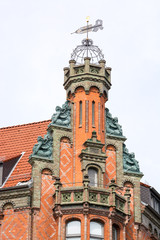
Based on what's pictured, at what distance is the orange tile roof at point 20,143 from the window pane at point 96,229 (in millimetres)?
6033

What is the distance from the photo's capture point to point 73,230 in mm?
40594

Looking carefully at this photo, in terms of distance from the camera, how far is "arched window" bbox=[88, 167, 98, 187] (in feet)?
142

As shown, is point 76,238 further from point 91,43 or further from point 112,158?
point 91,43

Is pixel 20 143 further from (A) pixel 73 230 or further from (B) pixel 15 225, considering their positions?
(A) pixel 73 230

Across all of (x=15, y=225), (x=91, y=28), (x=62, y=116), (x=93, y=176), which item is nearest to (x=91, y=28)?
(x=91, y=28)

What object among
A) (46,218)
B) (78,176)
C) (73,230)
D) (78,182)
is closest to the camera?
(73,230)

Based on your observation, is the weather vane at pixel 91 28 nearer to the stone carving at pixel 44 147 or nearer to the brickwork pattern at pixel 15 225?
the stone carving at pixel 44 147

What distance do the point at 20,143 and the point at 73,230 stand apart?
36.1ft

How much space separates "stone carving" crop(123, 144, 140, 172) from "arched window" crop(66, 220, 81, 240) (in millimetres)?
6611

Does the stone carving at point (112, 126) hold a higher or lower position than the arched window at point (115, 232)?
higher

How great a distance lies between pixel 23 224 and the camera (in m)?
41.5

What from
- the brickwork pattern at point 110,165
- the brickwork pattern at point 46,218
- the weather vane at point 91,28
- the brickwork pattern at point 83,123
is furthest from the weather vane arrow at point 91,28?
the brickwork pattern at point 46,218

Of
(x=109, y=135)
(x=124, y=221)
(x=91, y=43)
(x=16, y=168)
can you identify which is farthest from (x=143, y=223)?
(x=91, y=43)

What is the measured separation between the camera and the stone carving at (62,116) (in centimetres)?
4562
